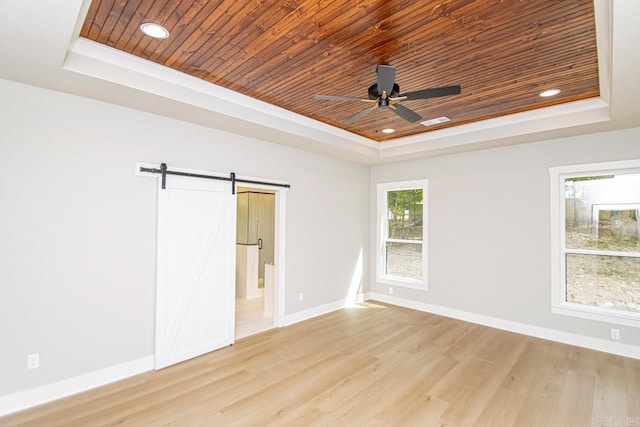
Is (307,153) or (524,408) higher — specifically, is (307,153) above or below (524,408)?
above

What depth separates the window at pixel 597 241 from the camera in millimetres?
3816

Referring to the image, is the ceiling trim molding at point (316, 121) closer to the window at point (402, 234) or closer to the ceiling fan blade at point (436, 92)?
the window at point (402, 234)

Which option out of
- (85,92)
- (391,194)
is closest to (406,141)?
(391,194)

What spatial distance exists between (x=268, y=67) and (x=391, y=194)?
3946mm

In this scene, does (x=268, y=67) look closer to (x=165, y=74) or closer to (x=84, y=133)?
(x=165, y=74)

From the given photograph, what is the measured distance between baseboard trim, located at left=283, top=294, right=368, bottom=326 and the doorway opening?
10.5 inches

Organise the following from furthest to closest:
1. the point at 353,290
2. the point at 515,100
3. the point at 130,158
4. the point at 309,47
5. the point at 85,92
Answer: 1. the point at 353,290
2. the point at 515,100
3. the point at 130,158
4. the point at 85,92
5. the point at 309,47

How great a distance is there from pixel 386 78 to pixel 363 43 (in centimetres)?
33

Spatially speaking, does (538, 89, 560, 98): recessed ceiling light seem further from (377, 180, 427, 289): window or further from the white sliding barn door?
the white sliding barn door

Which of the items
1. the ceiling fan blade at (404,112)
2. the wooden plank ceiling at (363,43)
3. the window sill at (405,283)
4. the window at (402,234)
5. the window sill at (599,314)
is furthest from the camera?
the window at (402,234)

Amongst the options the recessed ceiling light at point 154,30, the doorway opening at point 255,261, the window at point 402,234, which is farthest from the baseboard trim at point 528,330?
the recessed ceiling light at point 154,30

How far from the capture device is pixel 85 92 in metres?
2.88

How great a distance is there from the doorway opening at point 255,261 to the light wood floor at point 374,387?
872mm

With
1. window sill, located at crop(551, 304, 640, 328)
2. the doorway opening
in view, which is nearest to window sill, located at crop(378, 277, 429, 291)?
window sill, located at crop(551, 304, 640, 328)
